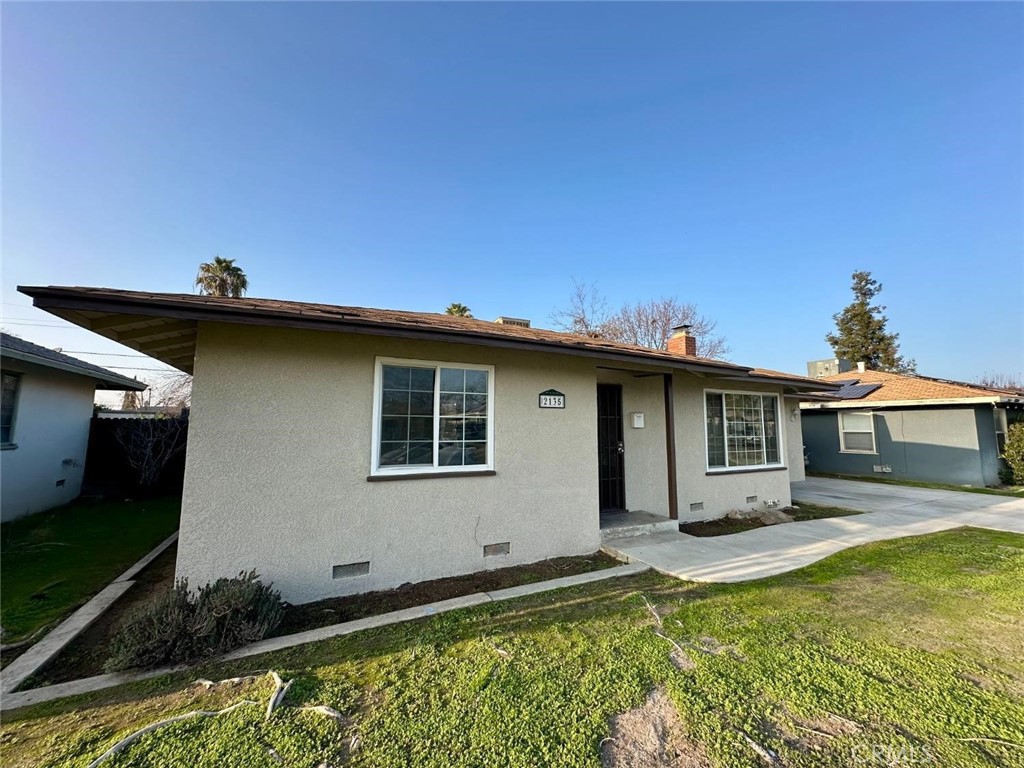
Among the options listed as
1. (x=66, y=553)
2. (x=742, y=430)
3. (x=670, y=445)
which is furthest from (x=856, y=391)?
(x=66, y=553)

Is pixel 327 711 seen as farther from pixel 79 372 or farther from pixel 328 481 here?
pixel 79 372

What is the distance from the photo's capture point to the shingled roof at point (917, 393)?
1213 cm

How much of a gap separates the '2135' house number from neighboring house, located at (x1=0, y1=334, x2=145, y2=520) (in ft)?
30.6

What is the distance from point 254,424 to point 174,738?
99.9 inches

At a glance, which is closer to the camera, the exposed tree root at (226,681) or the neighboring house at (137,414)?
the exposed tree root at (226,681)

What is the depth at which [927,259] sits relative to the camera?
16203 mm

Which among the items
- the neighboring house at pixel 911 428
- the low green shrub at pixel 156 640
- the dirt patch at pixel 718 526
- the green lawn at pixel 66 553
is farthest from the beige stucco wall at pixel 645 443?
the green lawn at pixel 66 553

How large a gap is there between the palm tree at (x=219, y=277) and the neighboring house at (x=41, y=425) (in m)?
8.99

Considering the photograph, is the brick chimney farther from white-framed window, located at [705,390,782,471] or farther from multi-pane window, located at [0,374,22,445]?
multi-pane window, located at [0,374,22,445]

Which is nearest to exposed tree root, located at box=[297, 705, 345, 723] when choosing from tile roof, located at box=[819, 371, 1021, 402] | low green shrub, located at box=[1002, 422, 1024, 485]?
tile roof, located at box=[819, 371, 1021, 402]

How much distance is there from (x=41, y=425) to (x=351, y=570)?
9844 millimetres

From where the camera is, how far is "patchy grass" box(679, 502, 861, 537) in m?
7.10

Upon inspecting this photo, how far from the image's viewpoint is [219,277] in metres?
18.5

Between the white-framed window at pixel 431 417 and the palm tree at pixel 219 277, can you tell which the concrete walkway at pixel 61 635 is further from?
the palm tree at pixel 219 277
